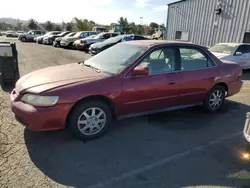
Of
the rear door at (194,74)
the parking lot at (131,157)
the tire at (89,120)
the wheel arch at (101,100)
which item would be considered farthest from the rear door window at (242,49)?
the tire at (89,120)

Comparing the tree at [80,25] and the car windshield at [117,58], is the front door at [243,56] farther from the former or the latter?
the tree at [80,25]

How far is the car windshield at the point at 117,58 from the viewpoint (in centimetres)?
388

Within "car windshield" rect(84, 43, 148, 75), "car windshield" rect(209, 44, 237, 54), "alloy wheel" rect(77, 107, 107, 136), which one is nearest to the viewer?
"alloy wheel" rect(77, 107, 107, 136)

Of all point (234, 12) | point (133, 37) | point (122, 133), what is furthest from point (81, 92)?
point (234, 12)

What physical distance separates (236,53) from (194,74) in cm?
641

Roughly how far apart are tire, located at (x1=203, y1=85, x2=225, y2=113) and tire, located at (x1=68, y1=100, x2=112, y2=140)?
7.89 feet

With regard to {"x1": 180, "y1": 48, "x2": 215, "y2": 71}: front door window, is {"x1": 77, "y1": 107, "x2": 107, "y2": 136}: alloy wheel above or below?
below

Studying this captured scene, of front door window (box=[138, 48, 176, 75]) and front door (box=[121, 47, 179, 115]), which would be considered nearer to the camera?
front door (box=[121, 47, 179, 115])

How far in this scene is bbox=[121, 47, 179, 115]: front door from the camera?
3.78 m

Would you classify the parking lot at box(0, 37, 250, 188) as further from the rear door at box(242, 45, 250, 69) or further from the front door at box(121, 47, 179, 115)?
the rear door at box(242, 45, 250, 69)

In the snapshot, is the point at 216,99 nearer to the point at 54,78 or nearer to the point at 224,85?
the point at 224,85

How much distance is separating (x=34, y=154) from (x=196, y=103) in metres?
3.34

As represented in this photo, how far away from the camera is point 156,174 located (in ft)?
9.19

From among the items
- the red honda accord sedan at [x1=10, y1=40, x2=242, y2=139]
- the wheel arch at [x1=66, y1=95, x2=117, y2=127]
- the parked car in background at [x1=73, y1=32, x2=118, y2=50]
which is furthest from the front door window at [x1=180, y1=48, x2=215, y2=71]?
the parked car in background at [x1=73, y1=32, x2=118, y2=50]
